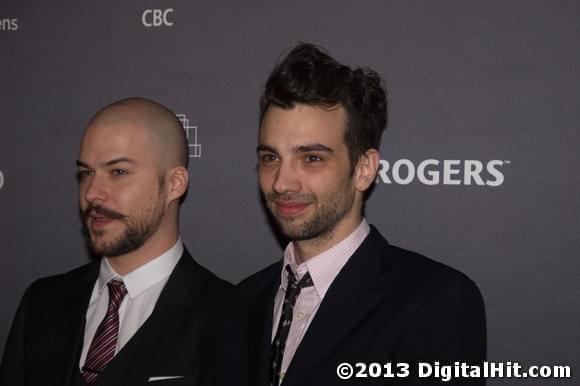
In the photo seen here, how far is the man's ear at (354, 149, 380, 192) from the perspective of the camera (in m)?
1.69

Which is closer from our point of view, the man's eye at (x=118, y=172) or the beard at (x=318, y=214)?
the beard at (x=318, y=214)

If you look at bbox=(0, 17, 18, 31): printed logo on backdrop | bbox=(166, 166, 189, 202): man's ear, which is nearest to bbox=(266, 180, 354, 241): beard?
bbox=(166, 166, 189, 202): man's ear

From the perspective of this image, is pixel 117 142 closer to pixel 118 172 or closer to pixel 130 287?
pixel 118 172

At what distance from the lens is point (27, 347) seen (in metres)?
1.93

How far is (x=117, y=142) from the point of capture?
1.81 metres

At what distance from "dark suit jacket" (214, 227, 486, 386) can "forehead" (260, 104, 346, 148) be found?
0.33 meters

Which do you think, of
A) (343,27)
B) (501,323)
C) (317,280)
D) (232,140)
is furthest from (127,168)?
(501,323)

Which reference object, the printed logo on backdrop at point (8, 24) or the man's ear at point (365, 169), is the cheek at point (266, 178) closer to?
the man's ear at point (365, 169)

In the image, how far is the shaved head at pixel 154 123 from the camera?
1851mm

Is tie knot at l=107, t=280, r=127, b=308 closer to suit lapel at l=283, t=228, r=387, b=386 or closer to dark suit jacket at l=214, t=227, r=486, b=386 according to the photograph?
dark suit jacket at l=214, t=227, r=486, b=386

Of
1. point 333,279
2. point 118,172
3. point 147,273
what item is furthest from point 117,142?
point 333,279

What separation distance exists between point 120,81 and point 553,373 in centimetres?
199

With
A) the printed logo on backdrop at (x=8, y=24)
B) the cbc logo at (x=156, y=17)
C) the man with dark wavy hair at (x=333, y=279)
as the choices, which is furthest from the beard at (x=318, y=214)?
the printed logo on backdrop at (x=8, y=24)

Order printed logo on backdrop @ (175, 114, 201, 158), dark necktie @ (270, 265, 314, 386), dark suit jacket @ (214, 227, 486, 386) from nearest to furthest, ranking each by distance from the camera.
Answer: dark suit jacket @ (214, 227, 486, 386) < dark necktie @ (270, 265, 314, 386) < printed logo on backdrop @ (175, 114, 201, 158)
